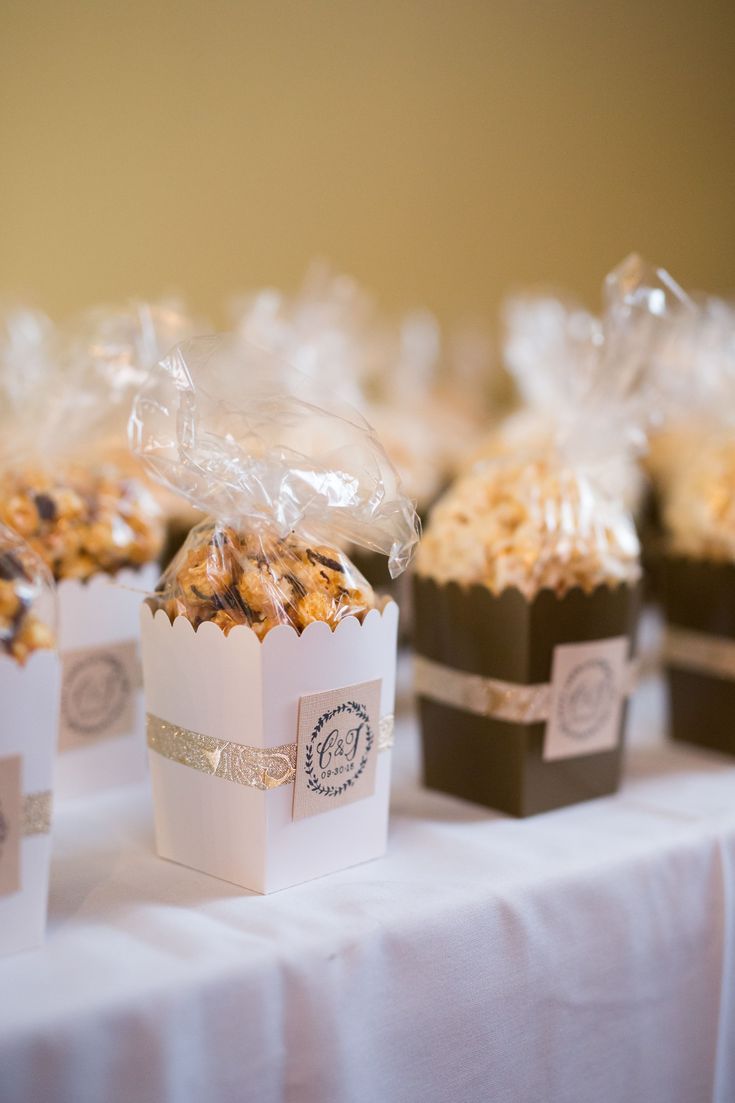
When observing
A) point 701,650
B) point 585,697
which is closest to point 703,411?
point 701,650

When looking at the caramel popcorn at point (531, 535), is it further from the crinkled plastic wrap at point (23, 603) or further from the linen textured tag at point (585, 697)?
the crinkled plastic wrap at point (23, 603)

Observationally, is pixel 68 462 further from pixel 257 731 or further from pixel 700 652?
pixel 700 652

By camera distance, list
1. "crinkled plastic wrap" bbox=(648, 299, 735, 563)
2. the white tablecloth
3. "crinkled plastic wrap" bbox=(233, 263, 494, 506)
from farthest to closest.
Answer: "crinkled plastic wrap" bbox=(233, 263, 494, 506), "crinkled plastic wrap" bbox=(648, 299, 735, 563), the white tablecloth

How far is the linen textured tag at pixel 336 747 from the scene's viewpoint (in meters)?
0.93

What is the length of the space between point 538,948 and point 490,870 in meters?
0.09

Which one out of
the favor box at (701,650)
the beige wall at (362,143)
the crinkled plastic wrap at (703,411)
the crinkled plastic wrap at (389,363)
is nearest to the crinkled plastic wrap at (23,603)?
the crinkled plastic wrap at (389,363)

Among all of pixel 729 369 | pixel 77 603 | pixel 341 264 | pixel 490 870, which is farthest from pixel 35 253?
pixel 490 870

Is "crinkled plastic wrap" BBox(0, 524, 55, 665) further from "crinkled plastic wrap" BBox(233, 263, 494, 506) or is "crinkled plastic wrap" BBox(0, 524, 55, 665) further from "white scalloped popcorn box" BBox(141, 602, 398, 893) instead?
"crinkled plastic wrap" BBox(233, 263, 494, 506)

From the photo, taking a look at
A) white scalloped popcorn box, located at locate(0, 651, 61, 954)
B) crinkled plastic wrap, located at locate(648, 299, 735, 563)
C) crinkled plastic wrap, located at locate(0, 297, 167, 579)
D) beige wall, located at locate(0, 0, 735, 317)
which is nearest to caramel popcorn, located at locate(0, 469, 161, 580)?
crinkled plastic wrap, located at locate(0, 297, 167, 579)

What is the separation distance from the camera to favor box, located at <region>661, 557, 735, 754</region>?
4.75ft

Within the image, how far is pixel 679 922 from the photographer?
109cm

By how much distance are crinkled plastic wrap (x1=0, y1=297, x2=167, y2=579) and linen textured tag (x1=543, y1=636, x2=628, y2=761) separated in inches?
21.1

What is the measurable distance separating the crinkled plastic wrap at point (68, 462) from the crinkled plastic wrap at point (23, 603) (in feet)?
0.91

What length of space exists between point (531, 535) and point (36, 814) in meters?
0.63
